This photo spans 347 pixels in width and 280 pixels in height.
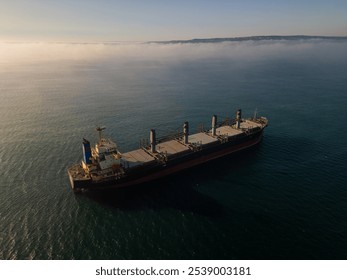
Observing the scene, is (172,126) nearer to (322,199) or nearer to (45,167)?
(45,167)

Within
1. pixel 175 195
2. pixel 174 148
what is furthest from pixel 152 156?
pixel 175 195

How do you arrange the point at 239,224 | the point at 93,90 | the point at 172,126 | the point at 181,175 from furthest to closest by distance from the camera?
1. the point at 93,90
2. the point at 172,126
3. the point at 181,175
4. the point at 239,224

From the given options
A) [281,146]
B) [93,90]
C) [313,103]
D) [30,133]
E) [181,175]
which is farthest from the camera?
[93,90]

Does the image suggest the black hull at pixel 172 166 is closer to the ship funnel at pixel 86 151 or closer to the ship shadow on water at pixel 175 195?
the ship shadow on water at pixel 175 195

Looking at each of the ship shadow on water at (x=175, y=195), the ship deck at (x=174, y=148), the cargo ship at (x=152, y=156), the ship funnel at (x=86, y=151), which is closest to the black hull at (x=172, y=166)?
the cargo ship at (x=152, y=156)

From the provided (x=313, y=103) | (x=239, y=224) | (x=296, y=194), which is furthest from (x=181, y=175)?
(x=313, y=103)
